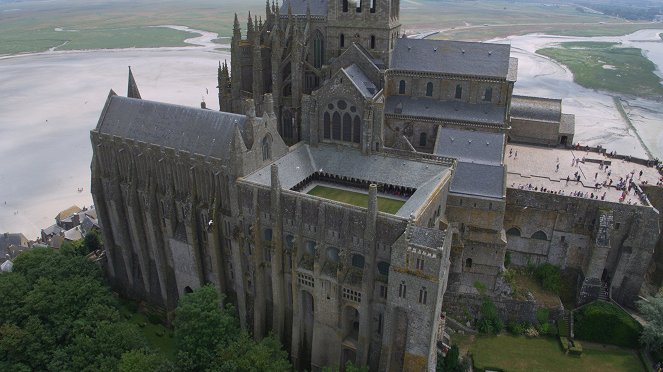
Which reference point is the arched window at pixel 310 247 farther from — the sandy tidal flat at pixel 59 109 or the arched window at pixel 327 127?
the sandy tidal flat at pixel 59 109

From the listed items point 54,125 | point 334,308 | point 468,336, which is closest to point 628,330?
point 468,336

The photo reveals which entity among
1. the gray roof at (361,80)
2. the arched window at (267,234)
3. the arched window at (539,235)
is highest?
the gray roof at (361,80)

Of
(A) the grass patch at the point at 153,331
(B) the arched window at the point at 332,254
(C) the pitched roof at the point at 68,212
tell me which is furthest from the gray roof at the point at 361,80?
(C) the pitched roof at the point at 68,212

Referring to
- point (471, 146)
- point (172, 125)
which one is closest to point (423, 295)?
point (471, 146)

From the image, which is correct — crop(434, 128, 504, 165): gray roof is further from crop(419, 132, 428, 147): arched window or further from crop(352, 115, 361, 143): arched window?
crop(352, 115, 361, 143): arched window

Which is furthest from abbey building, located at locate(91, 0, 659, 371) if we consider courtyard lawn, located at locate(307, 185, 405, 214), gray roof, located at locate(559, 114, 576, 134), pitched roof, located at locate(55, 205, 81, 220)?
pitched roof, located at locate(55, 205, 81, 220)

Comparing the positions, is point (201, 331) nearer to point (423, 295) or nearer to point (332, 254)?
point (332, 254)
